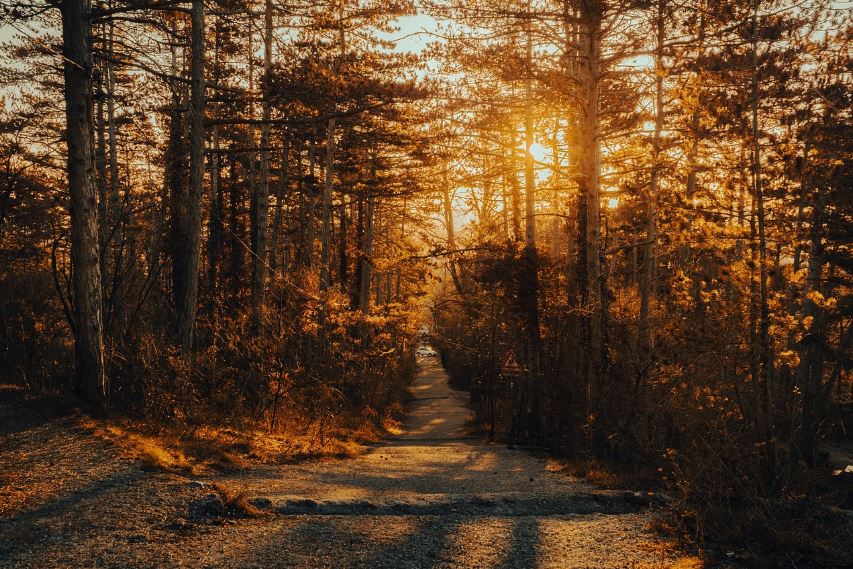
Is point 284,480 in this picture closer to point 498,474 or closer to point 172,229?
point 498,474

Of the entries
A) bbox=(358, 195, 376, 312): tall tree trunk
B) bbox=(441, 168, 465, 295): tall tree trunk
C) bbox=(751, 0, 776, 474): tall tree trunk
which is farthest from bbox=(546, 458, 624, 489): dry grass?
bbox=(358, 195, 376, 312): tall tree trunk

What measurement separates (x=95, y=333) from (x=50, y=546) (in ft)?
18.0

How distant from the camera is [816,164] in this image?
25.8 feet

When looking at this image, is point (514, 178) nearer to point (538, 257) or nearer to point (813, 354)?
point (538, 257)

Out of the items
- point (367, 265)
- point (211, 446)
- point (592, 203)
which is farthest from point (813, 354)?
point (211, 446)

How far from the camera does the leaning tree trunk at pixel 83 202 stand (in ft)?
30.8

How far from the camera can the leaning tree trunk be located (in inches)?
370

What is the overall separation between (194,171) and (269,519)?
28.0 ft

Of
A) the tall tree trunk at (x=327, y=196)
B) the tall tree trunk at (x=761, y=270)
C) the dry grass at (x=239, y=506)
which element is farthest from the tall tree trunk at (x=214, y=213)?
the tall tree trunk at (x=761, y=270)

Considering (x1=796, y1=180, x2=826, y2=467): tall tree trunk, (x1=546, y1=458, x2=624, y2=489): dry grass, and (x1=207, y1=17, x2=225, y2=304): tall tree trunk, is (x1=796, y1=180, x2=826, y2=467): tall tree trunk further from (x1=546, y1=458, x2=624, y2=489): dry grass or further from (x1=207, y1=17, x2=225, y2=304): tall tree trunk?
(x1=207, y1=17, x2=225, y2=304): tall tree trunk

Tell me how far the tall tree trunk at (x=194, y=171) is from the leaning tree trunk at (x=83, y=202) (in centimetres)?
249

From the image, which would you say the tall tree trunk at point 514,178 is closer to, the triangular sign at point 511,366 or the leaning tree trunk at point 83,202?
the triangular sign at point 511,366

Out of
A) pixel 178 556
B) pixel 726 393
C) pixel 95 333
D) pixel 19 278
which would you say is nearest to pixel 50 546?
pixel 178 556

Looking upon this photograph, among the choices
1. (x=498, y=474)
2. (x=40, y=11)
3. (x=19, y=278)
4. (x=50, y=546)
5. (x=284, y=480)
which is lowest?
(x=498, y=474)
